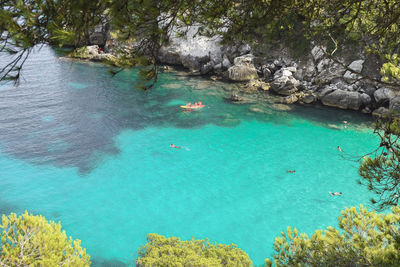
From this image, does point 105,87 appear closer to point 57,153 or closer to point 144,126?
point 144,126

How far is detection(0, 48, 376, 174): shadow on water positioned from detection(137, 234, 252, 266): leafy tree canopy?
27.0 feet

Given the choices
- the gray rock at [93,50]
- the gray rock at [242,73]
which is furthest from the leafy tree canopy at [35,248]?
the gray rock at [93,50]

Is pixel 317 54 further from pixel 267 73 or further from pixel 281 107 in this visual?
pixel 281 107

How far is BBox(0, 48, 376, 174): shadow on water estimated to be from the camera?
17641 mm

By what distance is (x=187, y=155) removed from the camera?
17.3m

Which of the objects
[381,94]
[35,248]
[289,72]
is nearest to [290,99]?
[289,72]

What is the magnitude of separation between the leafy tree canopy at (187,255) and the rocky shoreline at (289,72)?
14272mm

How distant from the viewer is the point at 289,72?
26406 millimetres

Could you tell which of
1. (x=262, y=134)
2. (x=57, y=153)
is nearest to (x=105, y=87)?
(x=57, y=153)

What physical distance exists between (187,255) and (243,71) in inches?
855

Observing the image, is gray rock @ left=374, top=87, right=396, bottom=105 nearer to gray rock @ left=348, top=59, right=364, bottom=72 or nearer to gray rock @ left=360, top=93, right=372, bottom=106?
gray rock @ left=360, top=93, right=372, bottom=106

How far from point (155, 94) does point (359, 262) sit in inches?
883

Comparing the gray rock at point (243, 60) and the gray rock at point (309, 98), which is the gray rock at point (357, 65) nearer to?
the gray rock at point (309, 98)

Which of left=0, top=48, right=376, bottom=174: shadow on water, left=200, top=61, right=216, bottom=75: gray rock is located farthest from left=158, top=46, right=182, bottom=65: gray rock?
left=200, top=61, right=216, bottom=75: gray rock
